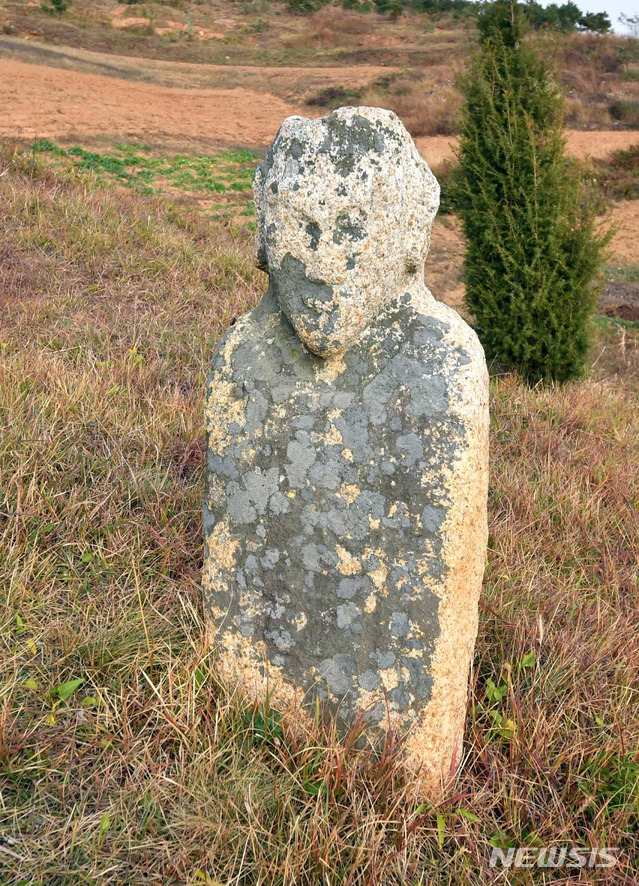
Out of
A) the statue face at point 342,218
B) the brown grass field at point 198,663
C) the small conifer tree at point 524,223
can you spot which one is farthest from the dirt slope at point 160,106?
the statue face at point 342,218

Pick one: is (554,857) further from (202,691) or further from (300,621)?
(202,691)

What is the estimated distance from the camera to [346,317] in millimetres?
1898

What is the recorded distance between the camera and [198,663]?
2.09m

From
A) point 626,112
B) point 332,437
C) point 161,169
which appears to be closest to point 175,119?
point 161,169

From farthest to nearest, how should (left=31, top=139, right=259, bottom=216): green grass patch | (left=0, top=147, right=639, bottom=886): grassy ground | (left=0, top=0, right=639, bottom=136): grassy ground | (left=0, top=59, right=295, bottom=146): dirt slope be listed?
(left=0, top=0, right=639, bottom=136): grassy ground < (left=0, top=59, right=295, bottom=146): dirt slope < (left=31, top=139, right=259, bottom=216): green grass patch < (left=0, top=147, right=639, bottom=886): grassy ground

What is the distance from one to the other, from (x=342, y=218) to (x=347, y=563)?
0.92 meters

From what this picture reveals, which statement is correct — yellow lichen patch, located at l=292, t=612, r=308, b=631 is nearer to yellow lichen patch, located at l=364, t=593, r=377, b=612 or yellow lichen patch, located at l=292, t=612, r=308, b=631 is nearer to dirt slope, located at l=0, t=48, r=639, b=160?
yellow lichen patch, located at l=364, t=593, r=377, b=612

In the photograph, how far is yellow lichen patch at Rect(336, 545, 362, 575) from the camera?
1.95 meters

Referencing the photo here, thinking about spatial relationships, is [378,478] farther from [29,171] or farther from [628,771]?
[29,171]

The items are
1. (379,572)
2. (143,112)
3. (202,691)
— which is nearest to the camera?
(379,572)

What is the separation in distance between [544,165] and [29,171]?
499 cm

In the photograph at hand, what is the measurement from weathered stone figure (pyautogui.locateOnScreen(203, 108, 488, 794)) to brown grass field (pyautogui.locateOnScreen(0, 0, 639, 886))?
188 millimetres

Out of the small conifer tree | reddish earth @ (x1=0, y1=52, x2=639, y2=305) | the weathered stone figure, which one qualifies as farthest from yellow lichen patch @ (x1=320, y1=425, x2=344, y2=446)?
reddish earth @ (x1=0, y1=52, x2=639, y2=305)

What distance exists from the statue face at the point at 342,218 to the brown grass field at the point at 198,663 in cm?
110
